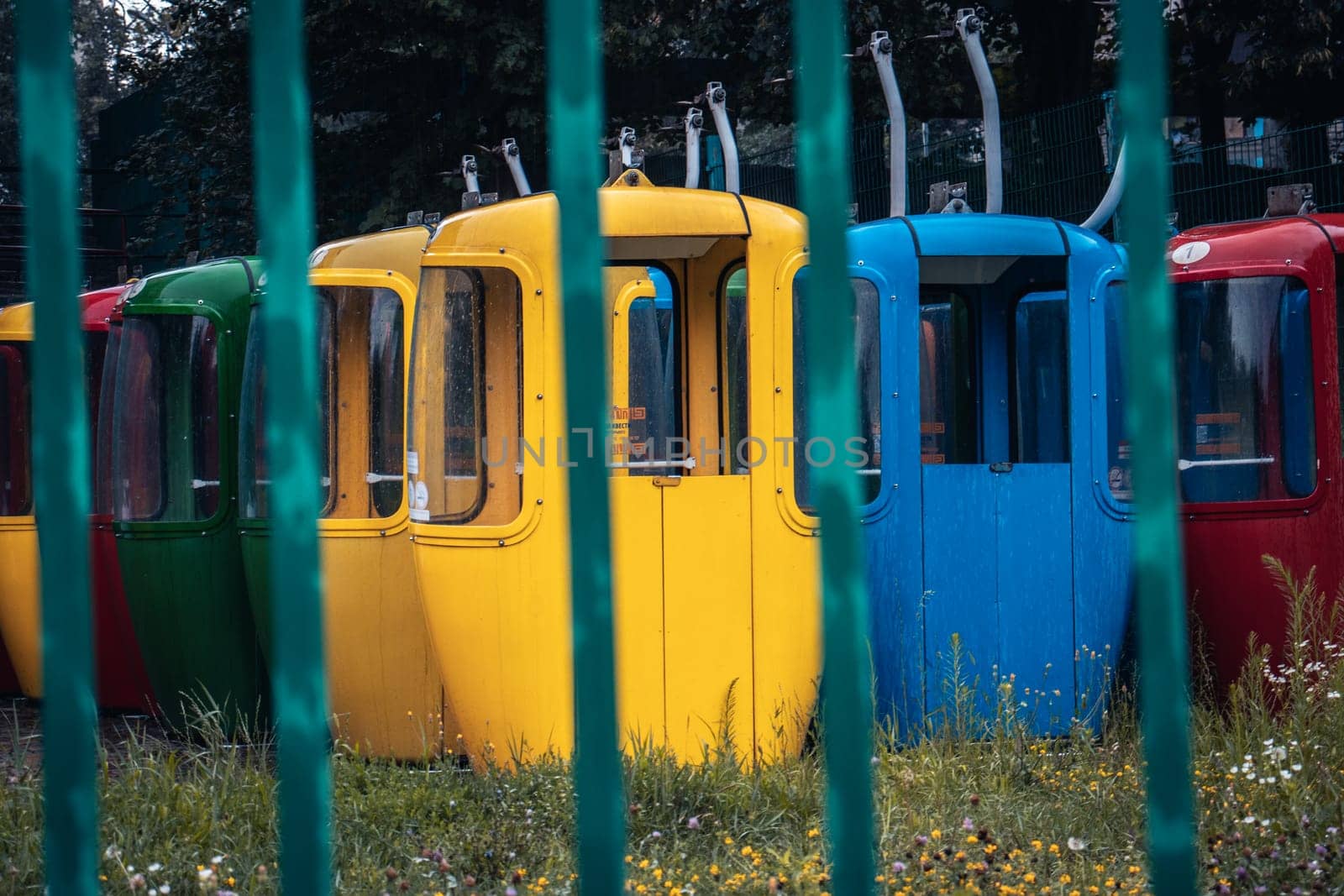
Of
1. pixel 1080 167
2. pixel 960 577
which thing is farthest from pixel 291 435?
pixel 1080 167

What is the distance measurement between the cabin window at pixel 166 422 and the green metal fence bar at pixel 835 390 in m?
5.85

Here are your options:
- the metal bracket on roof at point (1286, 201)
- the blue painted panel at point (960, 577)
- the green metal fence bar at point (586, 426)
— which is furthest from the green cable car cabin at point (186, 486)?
the green metal fence bar at point (586, 426)

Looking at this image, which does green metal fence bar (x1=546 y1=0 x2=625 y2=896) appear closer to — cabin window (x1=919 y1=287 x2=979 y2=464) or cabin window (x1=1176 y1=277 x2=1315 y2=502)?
cabin window (x1=1176 y1=277 x2=1315 y2=502)

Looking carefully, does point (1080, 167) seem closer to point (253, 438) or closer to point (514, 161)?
point (514, 161)

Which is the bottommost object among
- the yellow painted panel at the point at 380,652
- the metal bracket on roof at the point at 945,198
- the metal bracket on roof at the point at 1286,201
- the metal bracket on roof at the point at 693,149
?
the yellow painted panel at the point at 380,652

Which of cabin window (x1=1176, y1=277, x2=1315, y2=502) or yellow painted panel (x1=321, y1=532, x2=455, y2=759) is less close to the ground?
cabin window (x1=1176, y1=277, x2=1315, y2=502)

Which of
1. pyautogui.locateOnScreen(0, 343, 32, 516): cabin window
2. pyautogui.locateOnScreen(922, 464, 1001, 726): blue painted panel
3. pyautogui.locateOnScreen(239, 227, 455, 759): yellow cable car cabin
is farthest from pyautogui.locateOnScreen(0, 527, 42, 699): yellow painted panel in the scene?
pyautogui.locateOnScreen(922, 464, 1001, 726): blue painted panel

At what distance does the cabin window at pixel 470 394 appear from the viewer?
210 inches

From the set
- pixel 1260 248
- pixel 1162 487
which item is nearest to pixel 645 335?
pixel 1260 248

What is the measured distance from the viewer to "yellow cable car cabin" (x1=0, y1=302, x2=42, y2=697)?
8.70 meters

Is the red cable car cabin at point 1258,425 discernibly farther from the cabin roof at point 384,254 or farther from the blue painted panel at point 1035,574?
the cabin roof at point 384,254

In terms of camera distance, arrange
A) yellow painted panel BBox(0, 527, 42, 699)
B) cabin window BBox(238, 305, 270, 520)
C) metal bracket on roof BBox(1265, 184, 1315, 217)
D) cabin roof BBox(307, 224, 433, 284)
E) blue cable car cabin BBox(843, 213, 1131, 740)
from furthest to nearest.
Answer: yellow painted panel BBox(0, 527, 42, 699) → metal bracket on roof BBox(1265, 184, 1315, 217) → cabin window BBox(238, 305, 270, 520) → cabin roof BBox(307, 224, 433, 284) → blue cable car cabin BBox(843, 213, 1131, 740)

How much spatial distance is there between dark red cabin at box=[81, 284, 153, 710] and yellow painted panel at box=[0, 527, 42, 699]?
59 cm

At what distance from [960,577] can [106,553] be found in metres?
4.46
